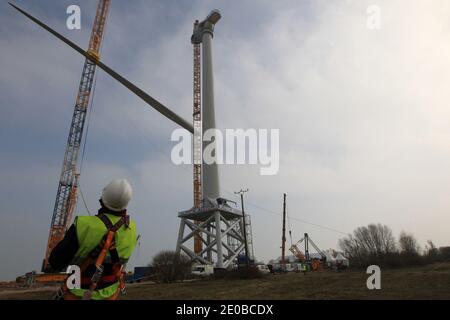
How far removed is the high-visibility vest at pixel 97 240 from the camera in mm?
3135

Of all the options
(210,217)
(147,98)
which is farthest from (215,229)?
(147,98)

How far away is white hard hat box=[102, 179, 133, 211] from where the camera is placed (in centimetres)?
352

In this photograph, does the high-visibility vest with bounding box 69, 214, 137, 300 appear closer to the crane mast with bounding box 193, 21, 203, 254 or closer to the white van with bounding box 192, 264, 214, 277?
the white van with bounding box 192, 264, 214, 277

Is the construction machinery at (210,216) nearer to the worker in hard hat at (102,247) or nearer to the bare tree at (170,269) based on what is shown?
the bare tree at (170,269)

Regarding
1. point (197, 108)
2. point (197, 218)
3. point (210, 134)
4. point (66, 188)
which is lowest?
point (197, 218)

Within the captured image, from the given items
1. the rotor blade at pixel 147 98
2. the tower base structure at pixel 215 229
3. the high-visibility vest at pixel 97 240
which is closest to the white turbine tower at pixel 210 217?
the tower base structure at pixel 215 229

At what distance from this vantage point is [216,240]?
56.8 meters

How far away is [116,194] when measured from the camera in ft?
Result: 11.6

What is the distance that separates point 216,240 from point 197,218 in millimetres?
7419

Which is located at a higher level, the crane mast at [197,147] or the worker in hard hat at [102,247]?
the crane mast at [197,147]

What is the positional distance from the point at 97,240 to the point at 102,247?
106 mm
